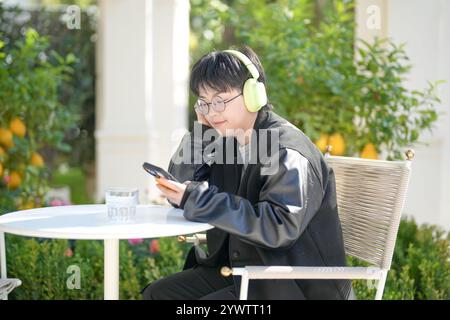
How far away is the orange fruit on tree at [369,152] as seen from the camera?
161 inches

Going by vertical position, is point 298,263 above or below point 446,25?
below

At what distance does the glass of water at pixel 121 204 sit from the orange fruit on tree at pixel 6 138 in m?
2.09

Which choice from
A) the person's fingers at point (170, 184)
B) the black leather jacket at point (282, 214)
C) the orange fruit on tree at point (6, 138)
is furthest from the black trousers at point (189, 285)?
the orange fruit on tree at point (6, 138)

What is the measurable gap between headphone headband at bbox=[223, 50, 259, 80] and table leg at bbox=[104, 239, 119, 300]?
2.26ft

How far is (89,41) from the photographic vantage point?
22.5 feet

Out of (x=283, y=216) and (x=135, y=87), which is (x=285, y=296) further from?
(x=135, y=87)

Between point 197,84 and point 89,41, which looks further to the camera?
point 89,41

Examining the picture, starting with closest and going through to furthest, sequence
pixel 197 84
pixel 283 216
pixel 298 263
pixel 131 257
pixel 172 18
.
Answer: pixel 283 216 < pixel 298 263 < pixel 197 84 < pixel 131 257 < pixel 172 18

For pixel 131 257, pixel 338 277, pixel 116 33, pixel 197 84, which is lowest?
pixel 131 257

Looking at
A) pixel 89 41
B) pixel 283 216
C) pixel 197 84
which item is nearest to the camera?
pixel 283 216

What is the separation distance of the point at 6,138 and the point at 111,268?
6.74 feet

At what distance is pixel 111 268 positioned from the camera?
2.33 meters

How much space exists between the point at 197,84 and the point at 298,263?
0.65 metres
